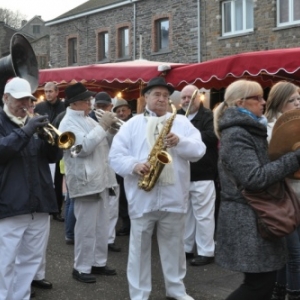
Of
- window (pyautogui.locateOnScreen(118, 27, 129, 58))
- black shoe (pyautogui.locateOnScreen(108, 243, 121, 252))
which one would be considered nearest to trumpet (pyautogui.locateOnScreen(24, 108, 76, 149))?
black shoe (pyautogui.locateOnScreen(108, 243, 121, 252))

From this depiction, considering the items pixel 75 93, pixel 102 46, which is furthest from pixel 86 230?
pixel 102 46

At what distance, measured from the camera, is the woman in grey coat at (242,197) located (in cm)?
370

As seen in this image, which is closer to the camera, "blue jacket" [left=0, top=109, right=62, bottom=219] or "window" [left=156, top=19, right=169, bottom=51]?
"blue jacket" [left=0, top=109, right=62, bottom=219]

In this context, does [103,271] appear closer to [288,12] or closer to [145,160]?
[145,160]

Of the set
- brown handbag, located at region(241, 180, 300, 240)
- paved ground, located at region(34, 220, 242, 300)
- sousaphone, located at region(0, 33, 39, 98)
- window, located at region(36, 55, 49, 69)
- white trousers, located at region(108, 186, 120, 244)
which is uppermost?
window, located at region(36, 55, 49, 69)

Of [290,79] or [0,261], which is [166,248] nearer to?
[0,261]

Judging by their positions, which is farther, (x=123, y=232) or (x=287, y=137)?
(x=123, y=232)

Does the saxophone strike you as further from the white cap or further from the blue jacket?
the white cap

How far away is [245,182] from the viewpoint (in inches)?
146

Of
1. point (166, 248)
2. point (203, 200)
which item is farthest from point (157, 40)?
point (166, 248)

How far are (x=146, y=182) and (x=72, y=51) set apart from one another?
24.5 metres

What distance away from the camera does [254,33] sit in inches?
772

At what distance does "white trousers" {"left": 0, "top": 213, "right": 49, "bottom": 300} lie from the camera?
15.7 feet

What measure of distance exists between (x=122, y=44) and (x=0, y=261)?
2165 cm
